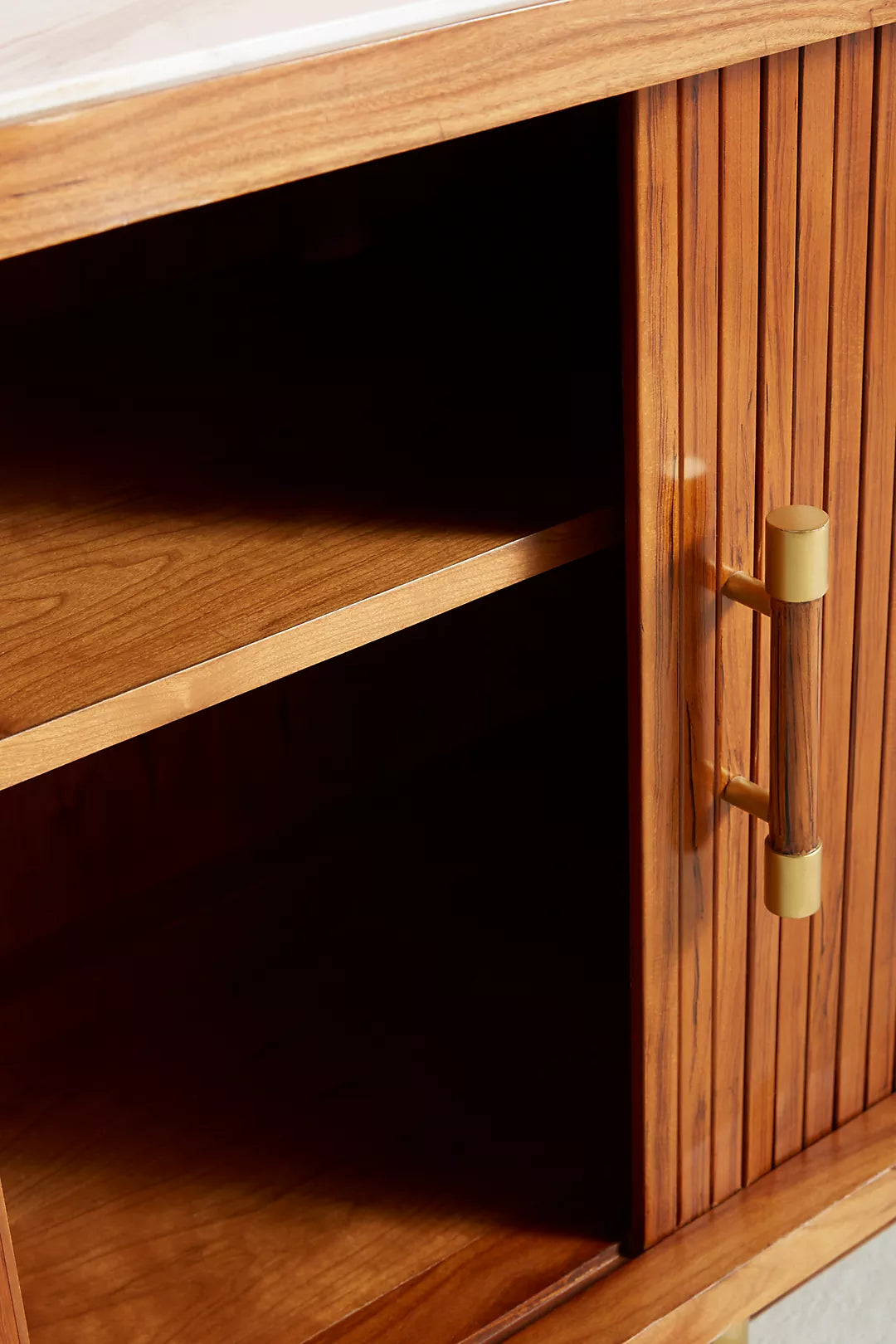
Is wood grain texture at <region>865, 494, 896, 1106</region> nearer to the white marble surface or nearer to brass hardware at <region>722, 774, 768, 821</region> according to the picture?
brass hardware at <region>722, 774, 768, 821</region>

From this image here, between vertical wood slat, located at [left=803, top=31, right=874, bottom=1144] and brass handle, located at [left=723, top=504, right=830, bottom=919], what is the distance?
44mm

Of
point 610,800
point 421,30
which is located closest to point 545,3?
point 421,30

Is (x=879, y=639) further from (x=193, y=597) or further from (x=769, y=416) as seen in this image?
(x=193, y=597)

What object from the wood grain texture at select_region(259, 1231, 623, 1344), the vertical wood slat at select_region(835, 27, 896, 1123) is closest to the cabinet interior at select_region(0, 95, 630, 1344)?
the wood grain texture at select_region(259, 1231, 623, 1344)

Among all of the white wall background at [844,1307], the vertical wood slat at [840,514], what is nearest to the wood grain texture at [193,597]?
the vertical wood slat at [840,514]

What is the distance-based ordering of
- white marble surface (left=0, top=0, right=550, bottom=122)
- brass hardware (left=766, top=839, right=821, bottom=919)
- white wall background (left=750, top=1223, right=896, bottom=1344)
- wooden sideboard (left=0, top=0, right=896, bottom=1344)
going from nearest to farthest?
white marble surface (left=0, top=0, right=550, bottom=122) → wooden sideboard (left=0, top=0, right=896, bottom=1344) → brass hardware (left=766, top=839, right=821, bottom=919) → white wall background (left=750, top=1223, right=896, bottom=1344)

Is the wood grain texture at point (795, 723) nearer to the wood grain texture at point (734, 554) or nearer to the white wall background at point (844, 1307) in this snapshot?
the wood grain texture at point (734, 554)

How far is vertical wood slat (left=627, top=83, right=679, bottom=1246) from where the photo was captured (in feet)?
1.67

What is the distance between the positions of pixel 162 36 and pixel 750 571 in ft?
0.97

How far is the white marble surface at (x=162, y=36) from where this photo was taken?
0.39 meters

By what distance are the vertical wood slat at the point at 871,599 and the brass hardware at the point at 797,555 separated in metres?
0.07

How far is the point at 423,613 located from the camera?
21.2 inches

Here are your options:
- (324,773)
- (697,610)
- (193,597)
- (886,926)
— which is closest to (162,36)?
(193,597)

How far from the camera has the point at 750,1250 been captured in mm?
708
